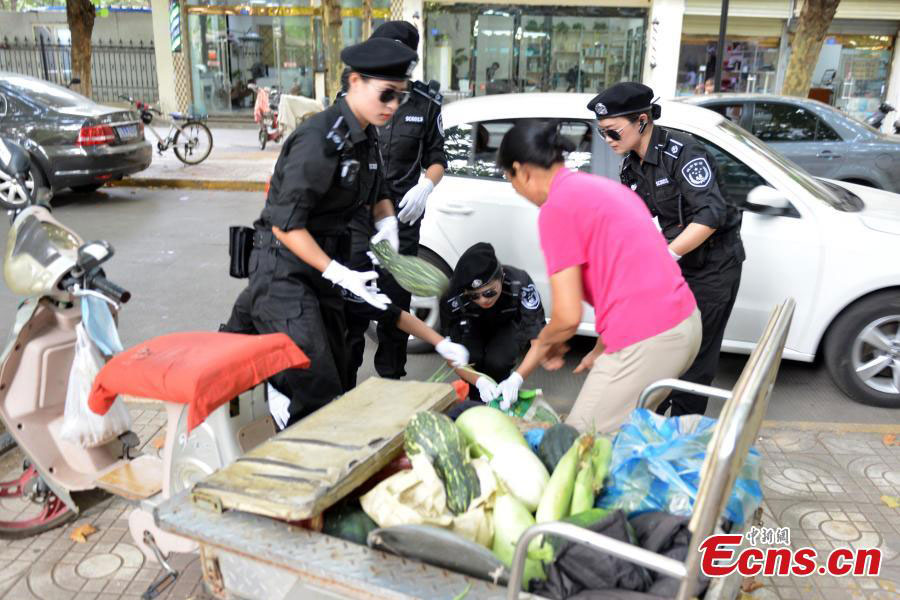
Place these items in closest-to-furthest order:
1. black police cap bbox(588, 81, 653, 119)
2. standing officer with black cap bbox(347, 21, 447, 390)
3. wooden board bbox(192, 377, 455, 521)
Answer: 1. wooden board bbox(192, 377, 455, 521)
2. black police cap bbox(588, 81, 653, 119)
3. standing officer with black cap bbox(347, 21, 447, 390)

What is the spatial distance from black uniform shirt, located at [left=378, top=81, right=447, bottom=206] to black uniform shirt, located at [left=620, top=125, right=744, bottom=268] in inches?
50.7

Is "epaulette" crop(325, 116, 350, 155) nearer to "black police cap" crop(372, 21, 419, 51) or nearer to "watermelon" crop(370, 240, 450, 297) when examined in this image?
"watermelon" crop(370, 240, 450, 297)

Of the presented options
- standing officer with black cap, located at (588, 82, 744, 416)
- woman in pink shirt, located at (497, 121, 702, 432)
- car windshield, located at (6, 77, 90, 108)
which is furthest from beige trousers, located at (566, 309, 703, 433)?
car windshield, located at (6, 77, 90, 108)

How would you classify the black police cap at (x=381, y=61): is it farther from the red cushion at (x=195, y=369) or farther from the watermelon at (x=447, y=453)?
the watermelon at (x=447, y=453)

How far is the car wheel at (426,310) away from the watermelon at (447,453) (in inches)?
100

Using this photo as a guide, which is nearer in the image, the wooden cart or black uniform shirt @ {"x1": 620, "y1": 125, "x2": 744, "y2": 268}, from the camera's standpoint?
the wooden cart

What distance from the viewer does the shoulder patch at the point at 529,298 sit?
160 inches

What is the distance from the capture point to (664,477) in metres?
2.01

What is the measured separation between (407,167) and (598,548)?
323cm

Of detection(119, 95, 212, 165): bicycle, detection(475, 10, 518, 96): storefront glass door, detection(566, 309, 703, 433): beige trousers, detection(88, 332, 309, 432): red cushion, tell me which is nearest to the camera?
detection(88, 332, 309, 432): red cushion

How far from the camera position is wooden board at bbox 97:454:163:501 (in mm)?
2779

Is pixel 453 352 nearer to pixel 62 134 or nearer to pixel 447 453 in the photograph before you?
pixel 447 453

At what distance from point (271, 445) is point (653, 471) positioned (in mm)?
1043

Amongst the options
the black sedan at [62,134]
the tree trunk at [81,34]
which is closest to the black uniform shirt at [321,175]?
the black sedan at [62,134]
